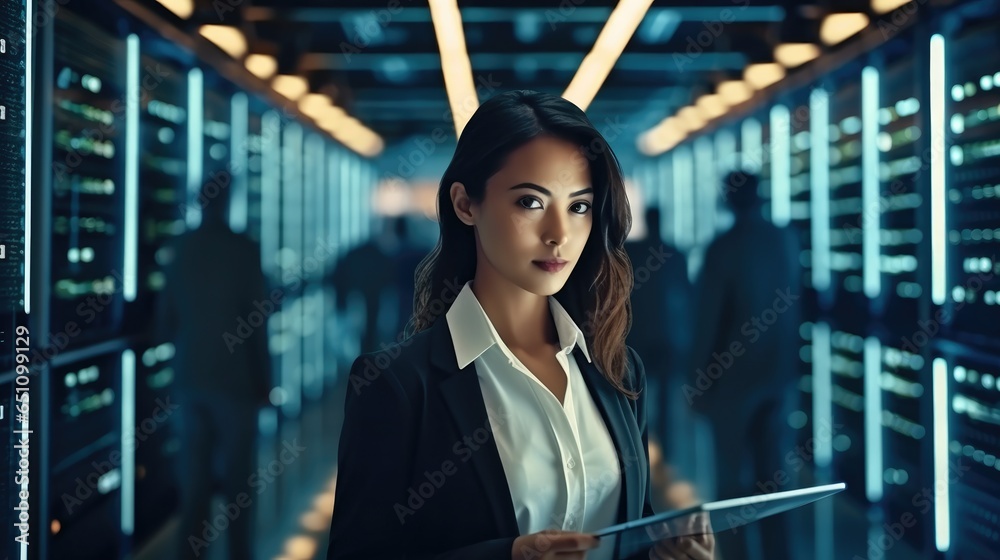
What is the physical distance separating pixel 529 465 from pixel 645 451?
1.03ft

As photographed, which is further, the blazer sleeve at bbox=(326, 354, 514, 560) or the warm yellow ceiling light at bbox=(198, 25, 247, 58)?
the warm yellow ceiling light at bbox=(198, 25, 247, 58)

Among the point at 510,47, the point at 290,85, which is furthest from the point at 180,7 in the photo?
the point at 510,47

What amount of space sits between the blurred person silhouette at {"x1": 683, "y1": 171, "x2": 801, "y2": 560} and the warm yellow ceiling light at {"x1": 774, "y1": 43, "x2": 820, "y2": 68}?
1.52ft

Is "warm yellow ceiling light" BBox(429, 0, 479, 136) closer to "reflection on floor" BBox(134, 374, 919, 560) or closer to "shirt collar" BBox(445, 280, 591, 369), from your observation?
"reflection on floor" BBox(134, 374, 919, 560)

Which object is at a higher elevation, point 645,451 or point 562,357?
point 562,357

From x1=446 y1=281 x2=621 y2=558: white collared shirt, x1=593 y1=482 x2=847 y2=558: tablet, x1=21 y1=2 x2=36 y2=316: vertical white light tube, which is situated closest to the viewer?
x1=593 y1=482 x2=847 y2=558: tablet

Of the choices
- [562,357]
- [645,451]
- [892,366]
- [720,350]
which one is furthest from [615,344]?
[892,366]

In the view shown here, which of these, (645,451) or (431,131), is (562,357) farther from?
(431,131)

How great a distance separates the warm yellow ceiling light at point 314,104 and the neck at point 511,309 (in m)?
1.92

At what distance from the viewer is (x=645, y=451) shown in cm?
162

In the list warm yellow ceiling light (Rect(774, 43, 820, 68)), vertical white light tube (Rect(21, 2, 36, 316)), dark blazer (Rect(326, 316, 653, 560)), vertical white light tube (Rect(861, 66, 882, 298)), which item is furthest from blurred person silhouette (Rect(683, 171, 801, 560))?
vertical white light tube (Rect(21, 2, 36, 316))

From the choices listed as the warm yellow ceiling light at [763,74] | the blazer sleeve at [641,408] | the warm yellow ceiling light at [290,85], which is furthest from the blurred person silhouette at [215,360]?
the warm yellow ceiling light at [763,74]

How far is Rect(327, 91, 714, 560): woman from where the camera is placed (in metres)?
1.36

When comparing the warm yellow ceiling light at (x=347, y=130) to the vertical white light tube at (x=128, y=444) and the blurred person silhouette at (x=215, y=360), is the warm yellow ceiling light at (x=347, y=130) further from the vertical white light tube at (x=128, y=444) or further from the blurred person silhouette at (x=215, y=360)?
the vertical white light tube at (x=128, y=444)
